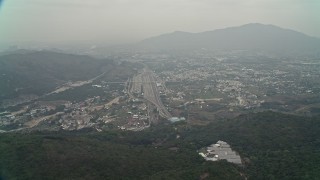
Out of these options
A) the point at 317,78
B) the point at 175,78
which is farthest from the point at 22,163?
the point at 317,78

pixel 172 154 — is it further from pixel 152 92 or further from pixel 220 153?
pixel 152 92

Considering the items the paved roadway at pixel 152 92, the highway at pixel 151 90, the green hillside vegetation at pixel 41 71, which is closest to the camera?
the paved roadway at pixel 152 92

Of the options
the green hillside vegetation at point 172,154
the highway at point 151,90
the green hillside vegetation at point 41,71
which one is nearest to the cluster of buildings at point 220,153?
the green hillside vegetation at point 172,154

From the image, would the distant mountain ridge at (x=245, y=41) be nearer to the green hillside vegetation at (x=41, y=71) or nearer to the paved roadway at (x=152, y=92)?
the green hillside vegetation at (x=41, y=71)

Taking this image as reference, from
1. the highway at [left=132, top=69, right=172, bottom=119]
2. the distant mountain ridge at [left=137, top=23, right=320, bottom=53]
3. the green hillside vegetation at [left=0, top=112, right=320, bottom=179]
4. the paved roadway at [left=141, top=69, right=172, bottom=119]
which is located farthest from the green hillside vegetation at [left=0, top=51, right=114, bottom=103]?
the distant mountain ridge at [left=137, top=23, right=320, bottom=53]

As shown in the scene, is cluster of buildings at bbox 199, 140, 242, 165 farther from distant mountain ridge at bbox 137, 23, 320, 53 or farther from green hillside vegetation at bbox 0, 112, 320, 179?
distant mountain ridge at bbox 137, 23, 320, 53

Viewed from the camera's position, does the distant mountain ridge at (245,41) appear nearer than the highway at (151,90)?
No
